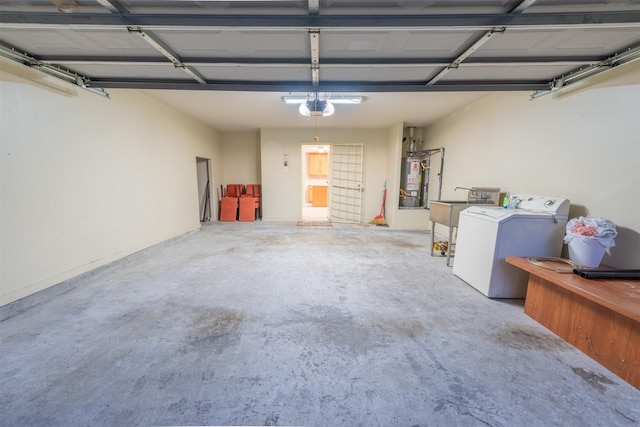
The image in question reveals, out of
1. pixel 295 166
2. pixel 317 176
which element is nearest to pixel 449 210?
pixel 295 166

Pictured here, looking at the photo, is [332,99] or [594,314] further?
[332,99]

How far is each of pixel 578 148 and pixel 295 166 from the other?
538 cm

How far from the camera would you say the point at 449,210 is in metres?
3.42

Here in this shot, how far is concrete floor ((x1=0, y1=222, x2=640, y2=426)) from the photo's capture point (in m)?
1.25

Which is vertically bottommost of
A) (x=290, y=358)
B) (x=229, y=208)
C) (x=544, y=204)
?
(x=290, y=358)

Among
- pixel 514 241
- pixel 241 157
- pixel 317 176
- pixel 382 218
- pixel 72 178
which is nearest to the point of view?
pixel 514 241

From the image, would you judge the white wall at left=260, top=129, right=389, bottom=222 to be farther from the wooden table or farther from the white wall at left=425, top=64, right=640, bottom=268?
the wooden table

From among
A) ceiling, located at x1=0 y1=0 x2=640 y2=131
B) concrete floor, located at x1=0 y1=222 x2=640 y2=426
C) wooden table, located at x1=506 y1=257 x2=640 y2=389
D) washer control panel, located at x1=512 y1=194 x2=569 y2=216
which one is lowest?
concrete floor, located at x1=0 y1=222 x2=640 y2=426

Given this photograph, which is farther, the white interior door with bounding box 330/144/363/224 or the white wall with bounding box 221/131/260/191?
the white wall with bounding box 221/131/260/191

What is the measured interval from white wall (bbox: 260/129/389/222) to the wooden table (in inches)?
185

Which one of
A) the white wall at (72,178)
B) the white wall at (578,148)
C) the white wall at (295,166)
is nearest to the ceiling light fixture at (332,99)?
the white wall at (578,148)

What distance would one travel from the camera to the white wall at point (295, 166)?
6445mm

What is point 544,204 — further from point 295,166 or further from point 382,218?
point 295,166

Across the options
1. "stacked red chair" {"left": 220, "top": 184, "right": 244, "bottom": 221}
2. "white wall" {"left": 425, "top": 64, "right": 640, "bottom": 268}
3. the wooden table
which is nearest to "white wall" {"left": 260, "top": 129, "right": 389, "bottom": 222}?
"stacked red chair" {"left": 220, "top": 184, "right": 244, "bottom": 221}
